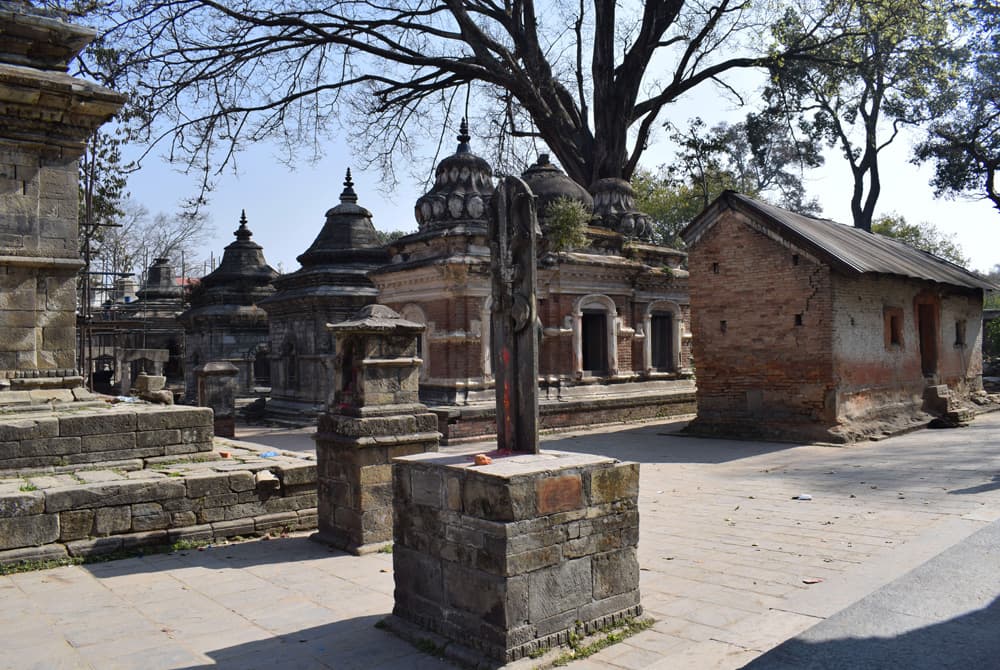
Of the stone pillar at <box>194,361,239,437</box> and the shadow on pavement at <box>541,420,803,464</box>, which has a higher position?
the stone pillar at <box>194,361,239,437</box>

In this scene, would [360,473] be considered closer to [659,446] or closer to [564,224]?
[659,446]

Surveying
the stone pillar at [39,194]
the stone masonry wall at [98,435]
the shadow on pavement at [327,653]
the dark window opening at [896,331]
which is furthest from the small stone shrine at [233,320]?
the shadow on pavement at [327,653]

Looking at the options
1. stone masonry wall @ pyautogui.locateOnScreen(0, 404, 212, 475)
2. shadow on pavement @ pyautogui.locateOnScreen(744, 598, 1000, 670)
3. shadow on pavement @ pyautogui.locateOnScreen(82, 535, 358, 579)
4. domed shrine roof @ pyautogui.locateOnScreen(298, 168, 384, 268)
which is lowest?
shadow on pavement @ pyautogui.locateOnScreen(82, 535, 358, 579)

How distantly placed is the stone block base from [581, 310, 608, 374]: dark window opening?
38.5 feet

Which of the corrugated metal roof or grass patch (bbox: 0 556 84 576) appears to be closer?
grass patch (bbox: 0 556 84 576)

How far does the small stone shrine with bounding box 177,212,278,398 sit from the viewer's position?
2361cm

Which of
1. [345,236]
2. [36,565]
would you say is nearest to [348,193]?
[345,236]

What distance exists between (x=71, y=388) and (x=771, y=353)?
39.9ft

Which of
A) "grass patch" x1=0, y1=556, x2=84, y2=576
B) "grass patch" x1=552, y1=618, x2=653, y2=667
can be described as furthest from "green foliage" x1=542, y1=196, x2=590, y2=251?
"grass patch" x1=552, y1=618, x2=653, y2=667

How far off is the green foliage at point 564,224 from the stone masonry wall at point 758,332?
2.67 metres

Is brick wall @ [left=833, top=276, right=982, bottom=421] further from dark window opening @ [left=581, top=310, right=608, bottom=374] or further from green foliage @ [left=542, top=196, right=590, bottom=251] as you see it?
dark window opening @ [left=581, top=310, right=608, bottom=374]

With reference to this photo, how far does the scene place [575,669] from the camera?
4.02 m

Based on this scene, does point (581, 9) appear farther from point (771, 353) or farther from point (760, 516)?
point (760, 516)

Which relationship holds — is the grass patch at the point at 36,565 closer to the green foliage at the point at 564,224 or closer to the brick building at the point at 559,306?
the brick building at the point at 559,306
